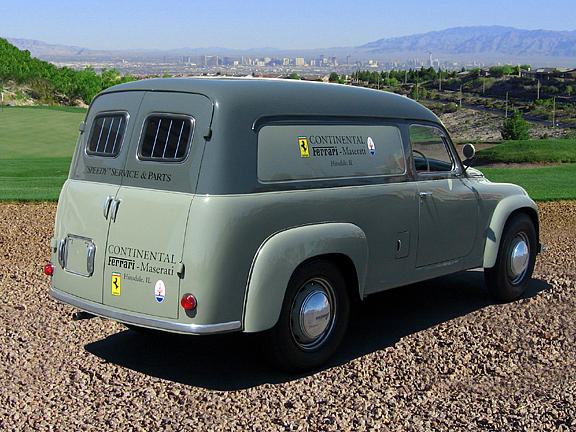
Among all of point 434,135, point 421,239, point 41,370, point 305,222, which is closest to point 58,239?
point 41,370

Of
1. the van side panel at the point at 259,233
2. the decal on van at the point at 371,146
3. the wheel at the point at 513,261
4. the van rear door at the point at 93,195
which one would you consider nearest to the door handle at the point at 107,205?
the van rear door at the point at 93,195

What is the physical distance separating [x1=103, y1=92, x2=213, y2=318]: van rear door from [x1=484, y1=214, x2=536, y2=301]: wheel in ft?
11.4

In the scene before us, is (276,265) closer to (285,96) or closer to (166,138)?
(166,138)

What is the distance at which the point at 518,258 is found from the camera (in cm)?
720

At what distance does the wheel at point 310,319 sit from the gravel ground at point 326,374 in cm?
15

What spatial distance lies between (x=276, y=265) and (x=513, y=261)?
128 inches

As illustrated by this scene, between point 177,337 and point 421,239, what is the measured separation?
7.22 feet

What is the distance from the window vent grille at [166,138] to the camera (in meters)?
4.82

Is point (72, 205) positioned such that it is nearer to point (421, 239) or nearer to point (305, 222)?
point (305, 222)

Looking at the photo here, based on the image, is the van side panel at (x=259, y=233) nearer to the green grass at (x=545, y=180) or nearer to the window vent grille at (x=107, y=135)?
the window vent grille at (x=107, y=135)

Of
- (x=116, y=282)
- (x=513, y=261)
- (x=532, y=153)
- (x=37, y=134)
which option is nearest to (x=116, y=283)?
(x=116, y=282)

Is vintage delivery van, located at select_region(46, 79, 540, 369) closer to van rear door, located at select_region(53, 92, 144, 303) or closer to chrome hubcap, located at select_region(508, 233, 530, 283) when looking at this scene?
van rear door, located at select_region(53, 92, 144, 303)

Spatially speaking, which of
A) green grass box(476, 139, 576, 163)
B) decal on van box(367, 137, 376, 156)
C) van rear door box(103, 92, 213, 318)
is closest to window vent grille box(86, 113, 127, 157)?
van rear door box(103, 92, 213, 318)

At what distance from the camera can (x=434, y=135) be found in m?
6.50
